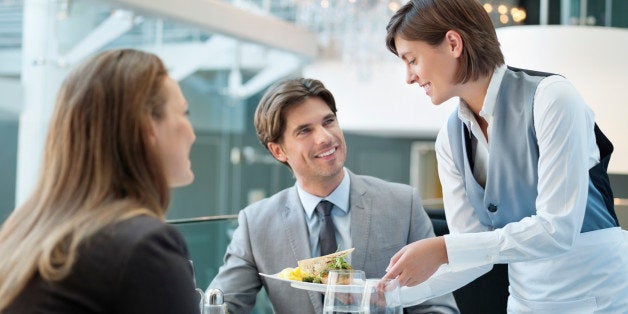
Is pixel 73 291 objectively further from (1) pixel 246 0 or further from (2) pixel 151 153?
(1) pixel 246 0

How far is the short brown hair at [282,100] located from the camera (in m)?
2.46

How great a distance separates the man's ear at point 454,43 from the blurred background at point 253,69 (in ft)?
3.09

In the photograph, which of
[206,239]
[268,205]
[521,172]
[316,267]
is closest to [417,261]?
[316,267]

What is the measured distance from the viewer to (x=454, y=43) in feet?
6.51

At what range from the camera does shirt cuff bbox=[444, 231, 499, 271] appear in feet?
6.06

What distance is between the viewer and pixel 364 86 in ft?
31.4

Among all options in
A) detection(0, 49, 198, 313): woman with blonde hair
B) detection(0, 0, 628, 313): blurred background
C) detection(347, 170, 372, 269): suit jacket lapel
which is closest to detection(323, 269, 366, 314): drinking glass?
detection(0, 49, 198, 313): woman with blonde hair

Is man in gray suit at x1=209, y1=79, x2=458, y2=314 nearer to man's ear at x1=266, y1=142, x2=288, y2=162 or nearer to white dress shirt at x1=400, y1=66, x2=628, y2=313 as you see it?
man's ear at x1=266, y1=142, x2=288, y2=162

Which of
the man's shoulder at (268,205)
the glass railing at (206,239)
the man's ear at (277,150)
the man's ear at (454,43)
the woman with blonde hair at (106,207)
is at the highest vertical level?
the man's ear at (454,43)

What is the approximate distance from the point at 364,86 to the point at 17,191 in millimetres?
4904

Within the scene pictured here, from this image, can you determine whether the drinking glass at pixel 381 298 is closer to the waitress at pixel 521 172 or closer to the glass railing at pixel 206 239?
the waitress at pixel 521 172

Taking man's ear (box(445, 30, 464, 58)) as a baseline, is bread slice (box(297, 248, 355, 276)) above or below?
below

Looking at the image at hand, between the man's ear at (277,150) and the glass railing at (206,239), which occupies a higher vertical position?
the man's ear at (277,150)

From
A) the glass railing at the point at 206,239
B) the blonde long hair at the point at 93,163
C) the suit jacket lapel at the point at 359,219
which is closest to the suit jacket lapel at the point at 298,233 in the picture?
the suit jacket lapel at the point at 359,219
